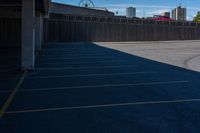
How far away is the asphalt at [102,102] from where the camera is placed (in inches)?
306

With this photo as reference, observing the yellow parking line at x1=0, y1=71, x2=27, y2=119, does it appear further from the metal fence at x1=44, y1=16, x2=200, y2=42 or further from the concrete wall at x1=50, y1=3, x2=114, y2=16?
the concrete wall at x1=50, y1=3, x2=114, y2=16

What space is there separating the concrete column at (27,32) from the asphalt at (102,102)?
1.32 m

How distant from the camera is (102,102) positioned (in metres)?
10.3

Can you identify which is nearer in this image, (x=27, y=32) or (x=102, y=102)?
(x=102, y=102)

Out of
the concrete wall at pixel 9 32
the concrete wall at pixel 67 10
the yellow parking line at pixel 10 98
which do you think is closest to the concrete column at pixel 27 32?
the yellow parking line at pixel 10 98

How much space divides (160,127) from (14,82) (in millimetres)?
7772

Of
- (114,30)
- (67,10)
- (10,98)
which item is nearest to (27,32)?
(10,98)

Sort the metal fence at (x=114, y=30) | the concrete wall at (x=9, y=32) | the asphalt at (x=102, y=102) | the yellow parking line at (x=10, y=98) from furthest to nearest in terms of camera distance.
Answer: the metal fence at (x=114, y=30) → the concrete wall at (x=9, y=32) → the yellow parking line at (x=10, y=98) → the asphalt at (x=102, y=102)

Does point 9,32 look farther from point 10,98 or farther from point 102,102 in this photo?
point 102,102

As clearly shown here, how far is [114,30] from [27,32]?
1497 inches

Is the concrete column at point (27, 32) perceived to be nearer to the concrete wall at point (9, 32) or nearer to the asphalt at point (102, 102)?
the asphalt at point (102, 102)

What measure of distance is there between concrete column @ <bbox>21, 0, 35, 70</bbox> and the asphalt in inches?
52.0

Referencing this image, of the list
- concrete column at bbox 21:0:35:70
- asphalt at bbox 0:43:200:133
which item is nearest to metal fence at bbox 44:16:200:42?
concrete column at bbox 21:0:35:70

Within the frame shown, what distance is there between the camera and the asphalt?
306 inches
